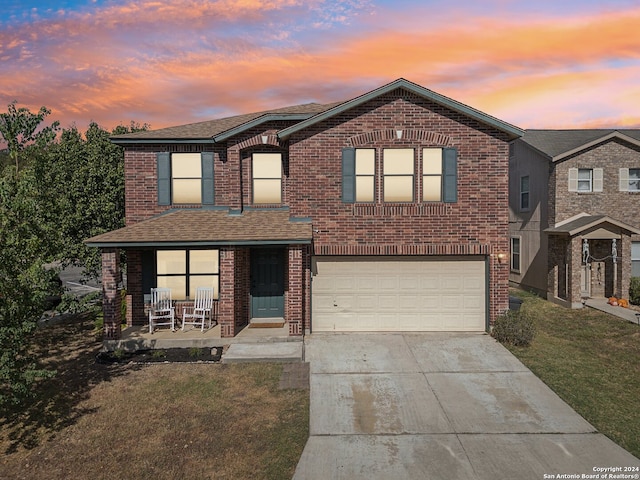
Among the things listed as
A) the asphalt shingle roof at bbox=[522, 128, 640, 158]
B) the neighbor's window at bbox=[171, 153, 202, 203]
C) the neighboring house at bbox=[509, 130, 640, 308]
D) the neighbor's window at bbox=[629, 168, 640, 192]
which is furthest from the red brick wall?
the neighbor's window at bbox=[629, 168, 640, 192]

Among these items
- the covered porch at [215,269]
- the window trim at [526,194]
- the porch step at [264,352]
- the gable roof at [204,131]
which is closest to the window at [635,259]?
the window trim at [526,194]

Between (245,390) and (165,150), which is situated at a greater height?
(165,150)

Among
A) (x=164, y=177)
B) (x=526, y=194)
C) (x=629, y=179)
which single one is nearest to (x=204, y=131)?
(x=164, y=177)

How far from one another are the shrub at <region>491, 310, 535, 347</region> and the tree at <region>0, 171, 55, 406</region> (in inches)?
432

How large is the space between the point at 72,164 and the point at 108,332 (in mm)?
7563

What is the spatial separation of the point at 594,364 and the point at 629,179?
11.9 meters

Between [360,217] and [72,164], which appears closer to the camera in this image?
[360,217]

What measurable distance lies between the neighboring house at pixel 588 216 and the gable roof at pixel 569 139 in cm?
4

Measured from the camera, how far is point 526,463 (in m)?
6.23

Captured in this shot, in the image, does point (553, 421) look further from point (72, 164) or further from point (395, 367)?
point (72, 164)

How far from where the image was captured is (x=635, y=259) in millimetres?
18531

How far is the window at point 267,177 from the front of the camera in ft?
45.8

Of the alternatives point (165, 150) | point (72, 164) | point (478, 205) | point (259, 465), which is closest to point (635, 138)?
point (478, 205)

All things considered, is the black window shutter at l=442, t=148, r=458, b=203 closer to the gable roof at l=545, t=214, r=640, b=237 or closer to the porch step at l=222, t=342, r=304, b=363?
the porch step at l=222, t=342, r=304, b=363
